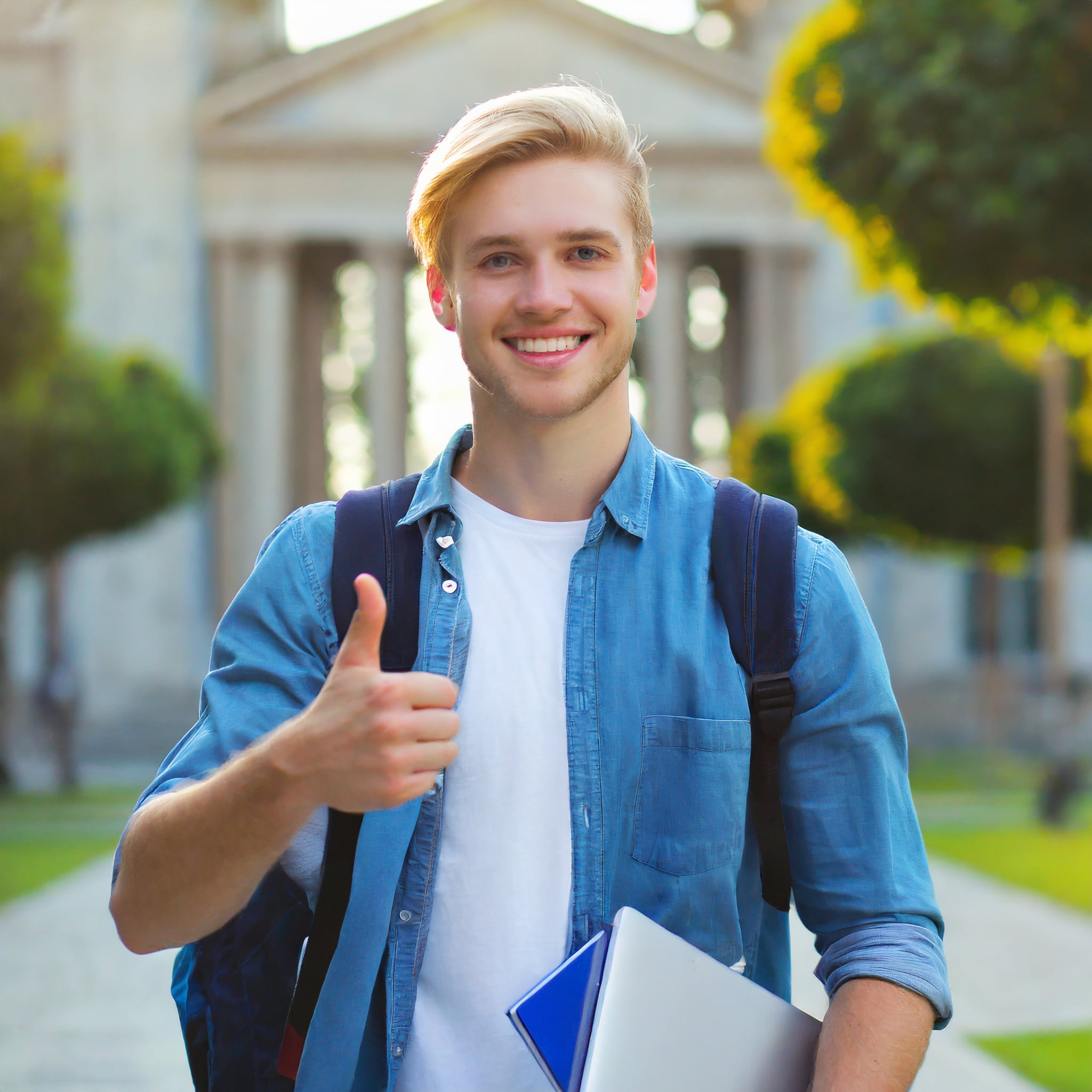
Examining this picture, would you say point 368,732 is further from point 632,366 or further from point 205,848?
point 632,366

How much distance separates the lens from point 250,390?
2961 cm

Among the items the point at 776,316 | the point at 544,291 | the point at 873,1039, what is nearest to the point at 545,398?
the point at 544,291

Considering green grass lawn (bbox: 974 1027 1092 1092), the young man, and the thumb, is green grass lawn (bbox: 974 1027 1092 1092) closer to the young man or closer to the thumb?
the young man

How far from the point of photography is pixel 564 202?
1.71 m

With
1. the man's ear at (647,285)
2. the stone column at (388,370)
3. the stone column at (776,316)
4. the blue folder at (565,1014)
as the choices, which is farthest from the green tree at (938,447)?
the blue folder at (565,1014)

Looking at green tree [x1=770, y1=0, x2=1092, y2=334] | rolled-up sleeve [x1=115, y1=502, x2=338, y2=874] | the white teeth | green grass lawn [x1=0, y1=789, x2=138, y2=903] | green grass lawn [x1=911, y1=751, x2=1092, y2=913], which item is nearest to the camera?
rolled-up sleeve [x1=115, y1=502, x2=338, y2=874]

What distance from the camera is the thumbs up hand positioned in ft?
4.63

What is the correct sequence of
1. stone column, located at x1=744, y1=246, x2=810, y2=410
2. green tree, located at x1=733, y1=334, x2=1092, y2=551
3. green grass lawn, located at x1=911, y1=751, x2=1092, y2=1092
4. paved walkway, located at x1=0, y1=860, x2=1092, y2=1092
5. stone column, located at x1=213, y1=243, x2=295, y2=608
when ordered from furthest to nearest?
stone column, located at x1=744, y1=246, x2=810, y2=410, stone column, located at x1=213, y1=243, x2=295, y2=608, green tree, located at x1=733, y1=334, x2=1092, y2=551, green grass lawn, located at x1=911, y1=751, x2=1092, y2=1092, paved walkway, located at x1=0, y1=860, x2=1092, y2=1092

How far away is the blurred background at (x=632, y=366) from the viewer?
6.71m

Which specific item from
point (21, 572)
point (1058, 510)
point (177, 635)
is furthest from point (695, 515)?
point (177, 635)

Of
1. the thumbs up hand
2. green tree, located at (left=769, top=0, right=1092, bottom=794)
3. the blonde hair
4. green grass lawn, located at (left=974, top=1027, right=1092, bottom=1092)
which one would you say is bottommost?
green grass lawn, located at (left=974, top=1027, right=1092, bottom=1092)

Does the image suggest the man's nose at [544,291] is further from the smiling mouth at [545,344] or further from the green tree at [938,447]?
the green tree at [938,447]

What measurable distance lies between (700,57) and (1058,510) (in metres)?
15.2

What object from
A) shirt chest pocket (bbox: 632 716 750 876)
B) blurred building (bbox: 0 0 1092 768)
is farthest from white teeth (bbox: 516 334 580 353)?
blurred building (bbox: 0 0 1092 768)
